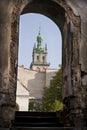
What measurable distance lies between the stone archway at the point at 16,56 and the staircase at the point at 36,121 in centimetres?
55

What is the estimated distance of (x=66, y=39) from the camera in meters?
12.7

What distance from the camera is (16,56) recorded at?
11383 millimetres

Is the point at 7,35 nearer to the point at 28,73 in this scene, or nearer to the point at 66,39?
the point at 66,39

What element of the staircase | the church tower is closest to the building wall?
the church tower

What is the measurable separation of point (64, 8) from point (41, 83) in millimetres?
55686

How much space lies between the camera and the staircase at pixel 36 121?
36.3ft

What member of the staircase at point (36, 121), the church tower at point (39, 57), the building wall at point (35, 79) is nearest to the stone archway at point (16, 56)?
the staircase at point (36, 121)

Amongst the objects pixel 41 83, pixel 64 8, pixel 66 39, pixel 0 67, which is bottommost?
pixel 41 83

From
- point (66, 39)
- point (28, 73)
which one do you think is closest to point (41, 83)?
point (28, 73)

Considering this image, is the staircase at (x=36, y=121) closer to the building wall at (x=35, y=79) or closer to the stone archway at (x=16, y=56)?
the stone archway at (x=16, y=56)

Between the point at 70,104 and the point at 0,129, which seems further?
the point at 70,104

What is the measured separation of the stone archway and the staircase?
1.80ft

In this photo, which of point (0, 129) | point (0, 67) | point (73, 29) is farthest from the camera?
point (73, 29)

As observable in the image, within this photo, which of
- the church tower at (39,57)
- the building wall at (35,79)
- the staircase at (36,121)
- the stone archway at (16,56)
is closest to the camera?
the stone archway at (16,56)
